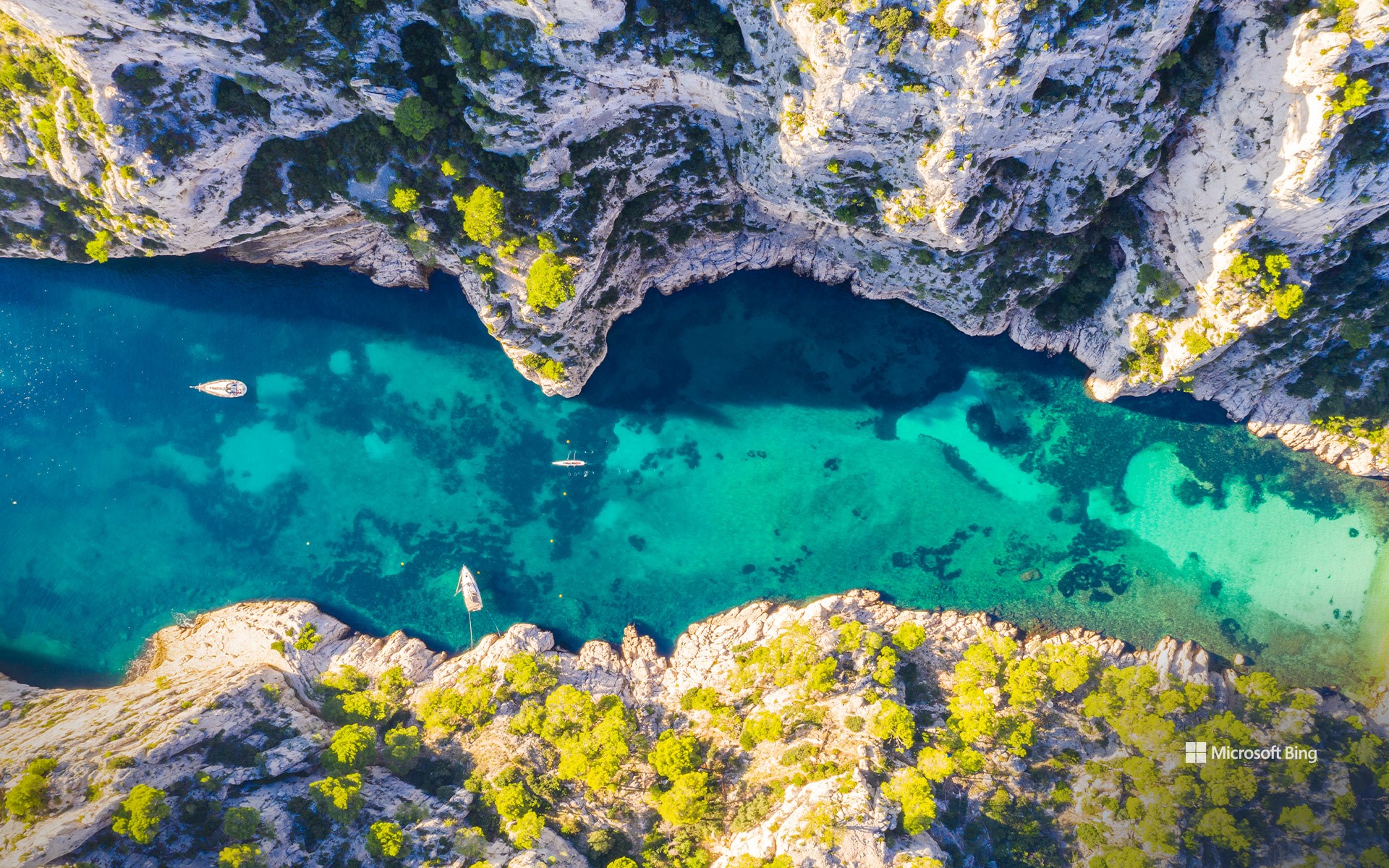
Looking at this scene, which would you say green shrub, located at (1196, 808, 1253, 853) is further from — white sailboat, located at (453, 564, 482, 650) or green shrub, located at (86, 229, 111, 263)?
green shrub, located at (86, 229, 111, 263)

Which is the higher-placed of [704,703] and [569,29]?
[569,29]

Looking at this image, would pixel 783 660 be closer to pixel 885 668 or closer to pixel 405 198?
pixel 885 668

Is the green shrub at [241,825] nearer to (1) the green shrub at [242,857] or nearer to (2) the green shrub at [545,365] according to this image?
(1) the green shrub at [242,857]

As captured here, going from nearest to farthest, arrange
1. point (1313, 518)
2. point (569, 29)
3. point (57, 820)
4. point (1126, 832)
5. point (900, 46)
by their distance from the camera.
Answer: point (900, 46), point (569, 29), point (57, 820), point (1126, 832), point (1313, 518)

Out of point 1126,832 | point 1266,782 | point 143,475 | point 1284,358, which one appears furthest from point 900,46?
point 143,475

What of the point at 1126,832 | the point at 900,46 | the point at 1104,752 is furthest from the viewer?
the point at 1104,752

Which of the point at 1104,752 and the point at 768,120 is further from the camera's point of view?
the point at 1104,752

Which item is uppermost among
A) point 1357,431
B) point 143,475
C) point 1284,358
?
point 1284,358

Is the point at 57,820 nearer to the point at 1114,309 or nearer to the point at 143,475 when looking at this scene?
the point at 143,475
